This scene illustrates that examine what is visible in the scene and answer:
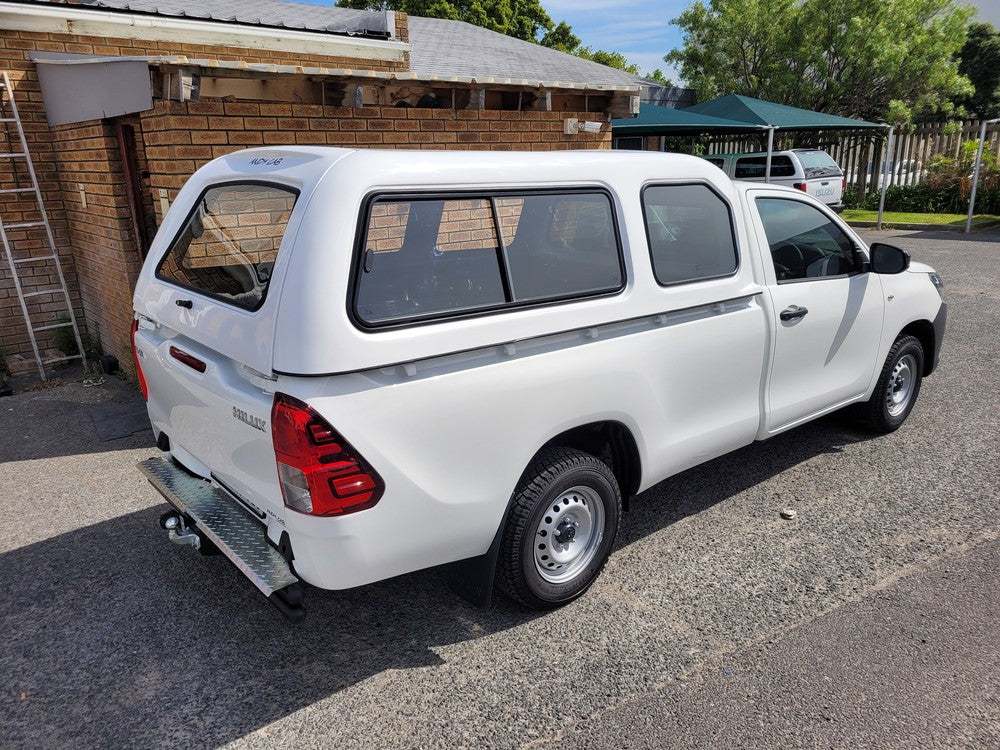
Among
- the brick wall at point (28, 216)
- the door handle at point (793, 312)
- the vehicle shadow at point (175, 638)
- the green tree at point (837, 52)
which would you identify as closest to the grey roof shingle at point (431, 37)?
the brick wall at point (28, 216)

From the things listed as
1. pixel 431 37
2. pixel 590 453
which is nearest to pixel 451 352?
pixel 590 453

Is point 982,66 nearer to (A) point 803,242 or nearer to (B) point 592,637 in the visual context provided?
(A) point 803,242

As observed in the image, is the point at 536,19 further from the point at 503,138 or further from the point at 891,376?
the point at 891,376

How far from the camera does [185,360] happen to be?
10.7 ft

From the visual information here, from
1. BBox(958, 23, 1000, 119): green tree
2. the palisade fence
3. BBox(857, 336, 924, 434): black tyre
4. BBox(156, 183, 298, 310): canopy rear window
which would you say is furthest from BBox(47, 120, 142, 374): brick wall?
BBox(958, 23, 1000, 119): green tree

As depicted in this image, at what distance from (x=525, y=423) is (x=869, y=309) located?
2.91 m

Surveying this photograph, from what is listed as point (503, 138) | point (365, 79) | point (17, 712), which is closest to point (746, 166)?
point (503, 138)

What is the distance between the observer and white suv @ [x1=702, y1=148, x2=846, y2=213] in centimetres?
1691

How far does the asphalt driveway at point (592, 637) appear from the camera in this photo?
2877mm

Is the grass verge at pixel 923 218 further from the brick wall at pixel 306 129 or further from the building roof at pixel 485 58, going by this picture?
the brick wall at pixel 306 129

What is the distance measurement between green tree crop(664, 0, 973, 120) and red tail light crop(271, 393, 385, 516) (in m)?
26.4

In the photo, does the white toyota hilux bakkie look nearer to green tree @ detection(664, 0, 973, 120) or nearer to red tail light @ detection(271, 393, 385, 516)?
red tail light @ detection(271, 393, 385, 516)

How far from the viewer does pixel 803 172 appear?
664 inches

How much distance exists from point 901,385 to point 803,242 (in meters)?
1.67
